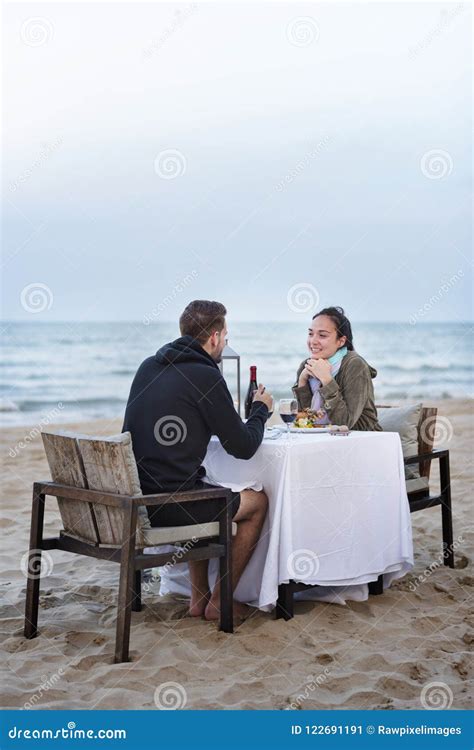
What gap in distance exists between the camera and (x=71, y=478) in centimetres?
355

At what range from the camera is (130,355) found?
2455 cm

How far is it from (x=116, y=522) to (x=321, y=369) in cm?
148

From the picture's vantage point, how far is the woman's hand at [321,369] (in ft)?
14.3

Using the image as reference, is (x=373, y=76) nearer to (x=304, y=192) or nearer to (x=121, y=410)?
(x=304, y=192)

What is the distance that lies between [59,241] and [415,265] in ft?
34.3

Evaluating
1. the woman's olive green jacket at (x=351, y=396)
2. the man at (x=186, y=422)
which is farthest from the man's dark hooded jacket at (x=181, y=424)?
the woman's olive green jacket at (x=351, y=396)

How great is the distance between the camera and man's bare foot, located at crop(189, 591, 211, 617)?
3910mm

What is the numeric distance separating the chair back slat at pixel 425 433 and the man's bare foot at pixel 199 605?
1551 mm

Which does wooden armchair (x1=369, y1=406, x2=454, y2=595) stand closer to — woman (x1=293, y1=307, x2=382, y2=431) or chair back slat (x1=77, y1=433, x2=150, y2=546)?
woman (x1=293, y1=307, x2=382, y2=431)

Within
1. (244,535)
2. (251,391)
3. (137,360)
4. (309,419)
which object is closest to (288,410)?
(309,419)

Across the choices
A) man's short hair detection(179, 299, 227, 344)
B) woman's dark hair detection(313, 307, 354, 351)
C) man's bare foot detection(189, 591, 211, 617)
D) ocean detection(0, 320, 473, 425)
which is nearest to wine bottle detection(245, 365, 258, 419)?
man's short hair detection(179, 299, 227, 344)

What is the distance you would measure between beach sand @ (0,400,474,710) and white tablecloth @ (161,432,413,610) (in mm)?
156

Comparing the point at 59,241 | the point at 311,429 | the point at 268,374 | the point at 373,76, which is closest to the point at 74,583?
the point at 311,429

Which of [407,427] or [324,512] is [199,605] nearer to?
[324,512]
